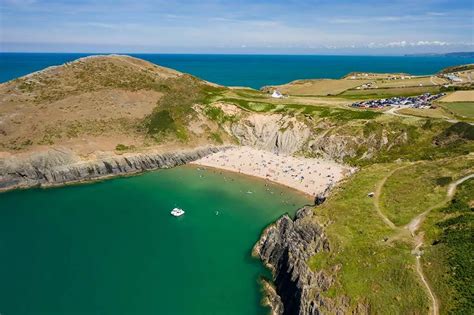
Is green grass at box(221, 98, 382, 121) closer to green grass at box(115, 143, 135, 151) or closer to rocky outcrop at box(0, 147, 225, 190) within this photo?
green grass at box(115, 143, 135, 151)

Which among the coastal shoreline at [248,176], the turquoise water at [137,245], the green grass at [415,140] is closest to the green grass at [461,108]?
the green grass at [415,140]

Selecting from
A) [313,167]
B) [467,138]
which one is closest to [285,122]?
[313,167]

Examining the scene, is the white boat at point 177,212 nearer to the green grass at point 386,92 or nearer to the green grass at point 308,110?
the green grass at point 308,110

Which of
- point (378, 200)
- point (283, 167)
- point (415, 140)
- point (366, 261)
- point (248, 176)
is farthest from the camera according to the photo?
point (283, 167)

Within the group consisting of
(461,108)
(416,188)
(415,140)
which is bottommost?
(416,188)

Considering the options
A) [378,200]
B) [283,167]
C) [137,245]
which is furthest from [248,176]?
[378,200]

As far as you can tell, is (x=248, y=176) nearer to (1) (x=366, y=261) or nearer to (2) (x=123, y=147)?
(2) (x=123, y=147)
